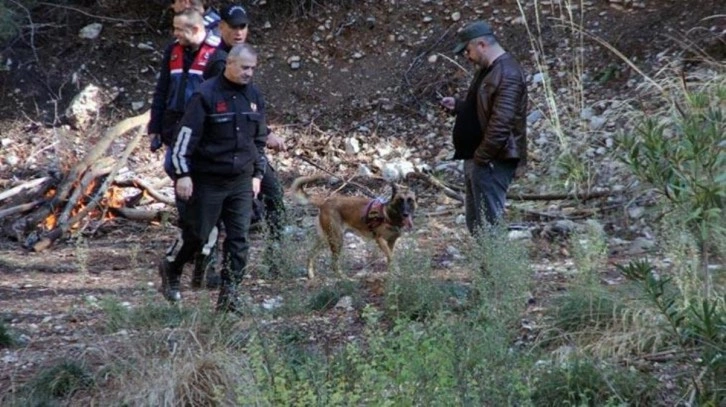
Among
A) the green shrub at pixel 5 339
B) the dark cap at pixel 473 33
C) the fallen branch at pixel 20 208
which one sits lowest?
the green shrub at pixel 5 339

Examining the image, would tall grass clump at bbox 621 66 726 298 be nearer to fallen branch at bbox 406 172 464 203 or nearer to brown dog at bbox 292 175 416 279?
brown dog at bbox 292 175 416 279

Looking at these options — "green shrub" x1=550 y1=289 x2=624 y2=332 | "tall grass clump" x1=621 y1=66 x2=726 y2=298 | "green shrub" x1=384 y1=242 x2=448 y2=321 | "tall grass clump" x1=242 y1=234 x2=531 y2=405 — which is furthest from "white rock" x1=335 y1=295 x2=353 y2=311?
"tall grass clump" x1=621 y1=66 x2=726 y2=298

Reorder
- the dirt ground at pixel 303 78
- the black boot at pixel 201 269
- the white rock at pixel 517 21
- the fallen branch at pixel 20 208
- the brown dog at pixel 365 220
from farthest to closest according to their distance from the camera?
the white rock at pixel 517 21 < the fallen branch at pixel 20 208 < the dirt ground at pixel 303 78 < the brown dog at pixel 365 220 < the black boot at pixel 201 269

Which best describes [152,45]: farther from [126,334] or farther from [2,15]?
[126,334]

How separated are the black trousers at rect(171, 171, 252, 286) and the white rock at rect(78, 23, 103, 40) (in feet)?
24.4

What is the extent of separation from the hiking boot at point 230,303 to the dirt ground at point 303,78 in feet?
5.92

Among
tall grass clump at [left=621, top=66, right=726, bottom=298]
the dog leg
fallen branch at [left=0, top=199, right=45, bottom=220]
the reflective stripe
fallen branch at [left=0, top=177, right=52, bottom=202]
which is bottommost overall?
fallen branch at [left=0, top=199, right=45, bottom=220]

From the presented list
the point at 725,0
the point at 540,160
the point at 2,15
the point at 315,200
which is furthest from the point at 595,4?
the point at 2,15

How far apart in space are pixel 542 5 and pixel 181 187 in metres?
7.00

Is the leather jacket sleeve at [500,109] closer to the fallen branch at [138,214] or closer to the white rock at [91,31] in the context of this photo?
the fallen branch at [138,214]

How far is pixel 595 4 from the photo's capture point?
12.8 metres

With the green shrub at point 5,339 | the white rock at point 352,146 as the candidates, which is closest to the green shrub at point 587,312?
the green shrub at point 5,339

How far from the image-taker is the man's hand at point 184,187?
280 inches

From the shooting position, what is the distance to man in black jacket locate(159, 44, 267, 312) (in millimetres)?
7098
